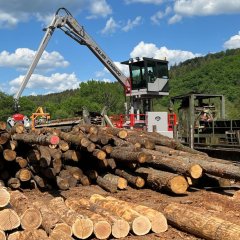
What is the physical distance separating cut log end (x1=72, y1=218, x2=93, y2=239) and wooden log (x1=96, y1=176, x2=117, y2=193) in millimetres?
3812

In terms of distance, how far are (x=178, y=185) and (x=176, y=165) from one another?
0.60 meters

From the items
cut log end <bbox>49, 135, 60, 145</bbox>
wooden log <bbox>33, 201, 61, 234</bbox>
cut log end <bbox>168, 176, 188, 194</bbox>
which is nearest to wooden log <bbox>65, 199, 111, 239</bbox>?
wooden log <bbox>33, 201, 61, 234</bbox>

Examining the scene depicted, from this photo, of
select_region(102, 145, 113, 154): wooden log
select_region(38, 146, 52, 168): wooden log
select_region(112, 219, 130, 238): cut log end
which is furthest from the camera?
select_region(102, 145, 113, 154): wooden log

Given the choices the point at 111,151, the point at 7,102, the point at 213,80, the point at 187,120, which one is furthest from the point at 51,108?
the point at 111,151

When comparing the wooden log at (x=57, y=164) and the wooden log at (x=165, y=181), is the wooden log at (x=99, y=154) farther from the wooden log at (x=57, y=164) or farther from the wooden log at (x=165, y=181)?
the wooden log at (x=165, y=181)

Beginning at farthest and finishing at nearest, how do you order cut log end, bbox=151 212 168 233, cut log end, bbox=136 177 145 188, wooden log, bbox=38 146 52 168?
cut log end, bbox=136 177 145 188 → wooden log, bbox=38 146 52 168 → cut log end, bbox=151 212 168 233

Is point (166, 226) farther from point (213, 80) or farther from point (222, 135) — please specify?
point (213, 80)

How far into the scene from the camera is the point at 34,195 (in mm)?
10430

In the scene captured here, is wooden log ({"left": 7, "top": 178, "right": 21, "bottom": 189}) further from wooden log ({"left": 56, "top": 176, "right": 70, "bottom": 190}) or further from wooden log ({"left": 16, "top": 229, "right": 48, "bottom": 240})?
wooden log ({"left": 16, "top": 229, "right": 48, "bottom": 240})

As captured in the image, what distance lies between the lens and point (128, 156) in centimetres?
1084

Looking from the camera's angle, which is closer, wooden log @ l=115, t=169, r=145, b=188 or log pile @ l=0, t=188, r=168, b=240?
log pile @ l=0, t=188, r=168, b=240

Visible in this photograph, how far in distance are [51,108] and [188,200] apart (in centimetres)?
8091

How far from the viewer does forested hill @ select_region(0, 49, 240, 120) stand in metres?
62.4

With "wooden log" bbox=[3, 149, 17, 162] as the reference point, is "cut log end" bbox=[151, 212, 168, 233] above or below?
below
